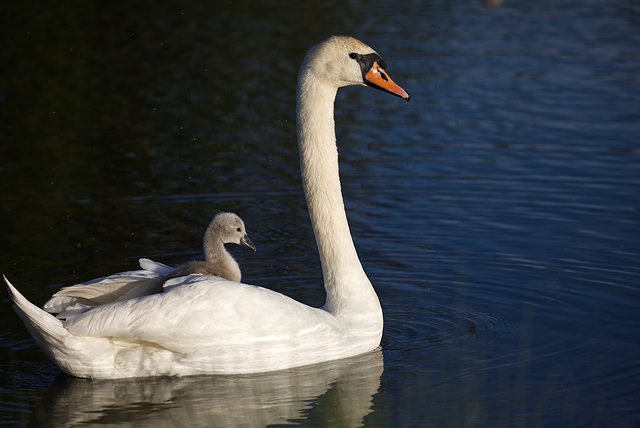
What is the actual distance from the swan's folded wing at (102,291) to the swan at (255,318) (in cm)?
40

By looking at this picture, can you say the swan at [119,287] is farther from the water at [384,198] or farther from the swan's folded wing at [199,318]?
the water at [384,198]

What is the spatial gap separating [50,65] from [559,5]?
42.2 ft

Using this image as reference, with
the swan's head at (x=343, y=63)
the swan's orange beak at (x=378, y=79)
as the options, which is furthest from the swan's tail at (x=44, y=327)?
the swan's orange beak at (x=378, y=79)

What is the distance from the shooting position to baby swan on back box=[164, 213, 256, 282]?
805cm

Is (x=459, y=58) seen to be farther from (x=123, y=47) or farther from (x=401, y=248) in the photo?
(x=401, y=248)

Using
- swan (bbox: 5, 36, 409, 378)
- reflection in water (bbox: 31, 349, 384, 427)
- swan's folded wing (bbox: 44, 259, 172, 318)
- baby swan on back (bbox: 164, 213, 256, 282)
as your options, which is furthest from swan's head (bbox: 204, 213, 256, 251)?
reflection in water (bbox: 31, 349, 384, 427)

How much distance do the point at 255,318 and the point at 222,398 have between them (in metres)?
0.59

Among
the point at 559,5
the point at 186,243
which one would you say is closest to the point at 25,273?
the point at 186,243

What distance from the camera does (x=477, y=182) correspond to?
12219mm

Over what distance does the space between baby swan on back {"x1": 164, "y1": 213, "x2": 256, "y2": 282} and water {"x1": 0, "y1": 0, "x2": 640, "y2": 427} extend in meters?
0.58

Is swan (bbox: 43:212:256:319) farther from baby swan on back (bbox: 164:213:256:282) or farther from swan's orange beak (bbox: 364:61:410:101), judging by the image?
swan's orange beak (bbox: 364:61:410:101)

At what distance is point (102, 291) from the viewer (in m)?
7.38

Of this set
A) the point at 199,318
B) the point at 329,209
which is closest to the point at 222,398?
the point at 199,318

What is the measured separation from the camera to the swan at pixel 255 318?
6789 mm
